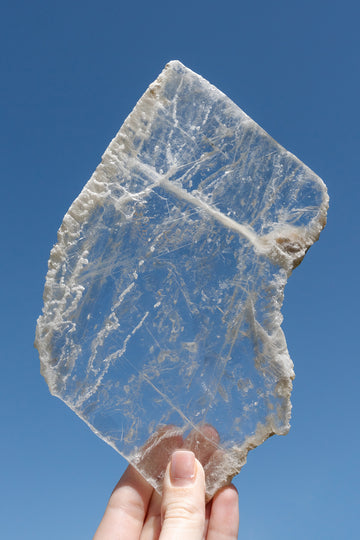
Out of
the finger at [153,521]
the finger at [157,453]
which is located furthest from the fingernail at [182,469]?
the finger at [153,521]

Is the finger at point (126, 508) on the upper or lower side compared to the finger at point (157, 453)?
lower

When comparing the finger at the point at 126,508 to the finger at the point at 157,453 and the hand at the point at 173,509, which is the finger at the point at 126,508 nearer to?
the hand at the point at 173,509

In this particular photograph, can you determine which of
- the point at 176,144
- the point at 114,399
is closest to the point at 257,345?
the point at 114,399

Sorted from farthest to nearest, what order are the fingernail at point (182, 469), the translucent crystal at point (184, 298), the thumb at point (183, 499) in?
the translucent crystal at point (184, 298)
the fingernail at point (182, 469)
the thumb at point (183, 499)

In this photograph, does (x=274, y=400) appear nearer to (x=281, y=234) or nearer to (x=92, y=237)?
(x=281, y=234)

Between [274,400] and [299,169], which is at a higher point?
[299,169]

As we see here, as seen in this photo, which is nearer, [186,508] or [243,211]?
[186,508]

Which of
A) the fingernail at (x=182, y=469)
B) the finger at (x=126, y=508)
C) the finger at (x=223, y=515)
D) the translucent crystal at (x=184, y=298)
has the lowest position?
the finger at (x=126, y=508)

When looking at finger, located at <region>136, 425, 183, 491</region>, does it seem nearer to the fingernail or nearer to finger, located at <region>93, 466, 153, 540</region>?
the fingernail
